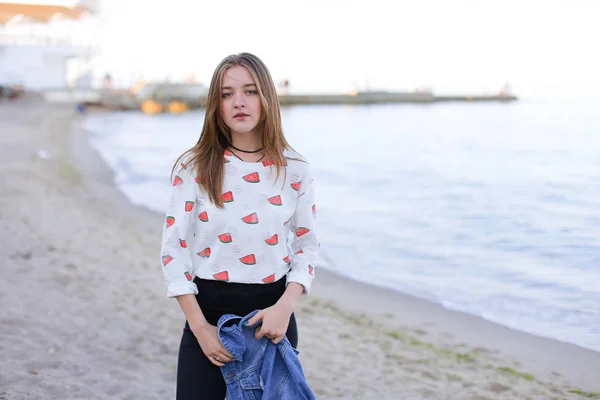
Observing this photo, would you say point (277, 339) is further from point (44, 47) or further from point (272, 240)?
point (44, 47)

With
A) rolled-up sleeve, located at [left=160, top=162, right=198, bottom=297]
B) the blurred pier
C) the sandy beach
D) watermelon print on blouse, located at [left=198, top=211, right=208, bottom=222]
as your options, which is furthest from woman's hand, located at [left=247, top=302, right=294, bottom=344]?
the blurred pier

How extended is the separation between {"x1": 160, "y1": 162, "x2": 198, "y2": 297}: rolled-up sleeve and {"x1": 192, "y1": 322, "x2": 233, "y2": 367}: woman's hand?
126 millimetres

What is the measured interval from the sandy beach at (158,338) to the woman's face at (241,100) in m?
2.06

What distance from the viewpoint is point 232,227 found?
209 cm

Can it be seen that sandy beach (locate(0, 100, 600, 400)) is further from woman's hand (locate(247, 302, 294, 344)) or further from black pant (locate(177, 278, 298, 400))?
woman's hand (locate(247, 302, 294, 344))

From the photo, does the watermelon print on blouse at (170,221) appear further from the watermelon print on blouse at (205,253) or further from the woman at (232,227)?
the watermelon print on blouse at (205,253)

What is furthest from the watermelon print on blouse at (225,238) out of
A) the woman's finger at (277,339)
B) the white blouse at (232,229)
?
the woman's finger at (277,339)

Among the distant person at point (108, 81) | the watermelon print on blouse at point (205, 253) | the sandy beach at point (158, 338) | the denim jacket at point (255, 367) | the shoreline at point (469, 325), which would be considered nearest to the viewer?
the denim jacket at point (255, 367)

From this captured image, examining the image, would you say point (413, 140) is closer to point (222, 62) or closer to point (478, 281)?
point (478, 281)

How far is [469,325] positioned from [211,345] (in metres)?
4.65

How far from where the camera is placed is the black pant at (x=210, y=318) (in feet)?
6.91

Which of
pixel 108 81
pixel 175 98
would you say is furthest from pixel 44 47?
pixel 175 98

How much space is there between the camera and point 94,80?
174 ft

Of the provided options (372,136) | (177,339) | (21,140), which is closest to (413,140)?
(372,136)
